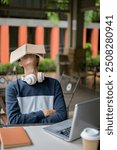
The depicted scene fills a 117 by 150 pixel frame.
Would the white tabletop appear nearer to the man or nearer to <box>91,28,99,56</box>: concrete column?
the man

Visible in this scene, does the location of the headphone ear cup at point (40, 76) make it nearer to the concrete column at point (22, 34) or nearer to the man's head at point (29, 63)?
the man's head at point (29, 63)

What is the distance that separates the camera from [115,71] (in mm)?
953

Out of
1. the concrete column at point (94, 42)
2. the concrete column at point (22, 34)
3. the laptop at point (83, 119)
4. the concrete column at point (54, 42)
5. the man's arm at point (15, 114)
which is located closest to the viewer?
the laptop at point (83, 119)

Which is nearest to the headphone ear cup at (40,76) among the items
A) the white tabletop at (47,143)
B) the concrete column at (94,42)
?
the white tabletop at (47,143)

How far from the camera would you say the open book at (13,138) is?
1509 mm

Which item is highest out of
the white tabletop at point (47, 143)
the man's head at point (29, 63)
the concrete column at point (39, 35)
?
the concrete column at point (39, 35)

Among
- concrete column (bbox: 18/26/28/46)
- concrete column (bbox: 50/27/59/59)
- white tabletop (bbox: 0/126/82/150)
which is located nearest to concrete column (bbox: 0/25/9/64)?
concrete column (bbox: 18/26/28/46)

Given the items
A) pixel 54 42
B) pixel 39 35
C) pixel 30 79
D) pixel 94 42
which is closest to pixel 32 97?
pixel 30 79

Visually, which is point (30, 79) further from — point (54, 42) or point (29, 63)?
point (54, 42)

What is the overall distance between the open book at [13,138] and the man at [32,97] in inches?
14.6

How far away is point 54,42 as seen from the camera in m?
12.1

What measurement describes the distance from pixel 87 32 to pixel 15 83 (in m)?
11.1

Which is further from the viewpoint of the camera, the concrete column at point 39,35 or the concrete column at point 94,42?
the concrete column at point 94,42

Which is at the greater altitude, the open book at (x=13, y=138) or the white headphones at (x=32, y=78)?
the white headphones at (x=32, y=78)
